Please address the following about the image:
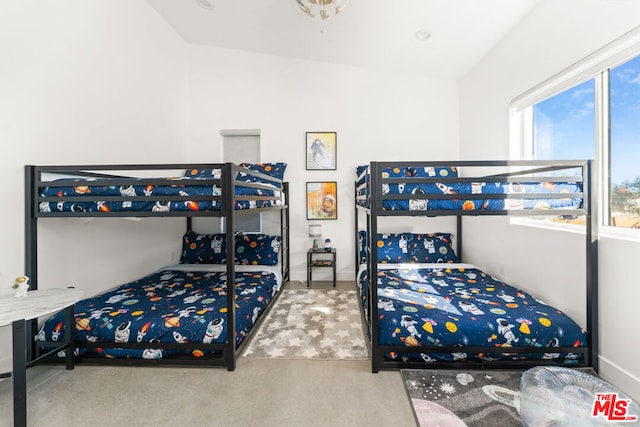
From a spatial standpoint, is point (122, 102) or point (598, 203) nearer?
point (598, 203)

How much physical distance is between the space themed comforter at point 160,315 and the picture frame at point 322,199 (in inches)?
55.4

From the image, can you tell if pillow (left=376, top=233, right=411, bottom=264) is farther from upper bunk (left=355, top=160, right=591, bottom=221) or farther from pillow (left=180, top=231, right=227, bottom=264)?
pillow (left=180, top=231, right=227, bottom=264)

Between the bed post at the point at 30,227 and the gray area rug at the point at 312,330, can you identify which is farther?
the gray area rug at the point at 312,330

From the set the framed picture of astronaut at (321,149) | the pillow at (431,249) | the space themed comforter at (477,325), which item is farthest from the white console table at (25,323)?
the pillow at (431,249)

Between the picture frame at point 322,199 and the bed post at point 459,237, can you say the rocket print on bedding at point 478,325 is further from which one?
the picture frame at point 322,199

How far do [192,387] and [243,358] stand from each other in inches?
15.2

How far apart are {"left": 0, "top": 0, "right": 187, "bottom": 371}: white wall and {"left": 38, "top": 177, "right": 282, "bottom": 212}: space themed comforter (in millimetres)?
264

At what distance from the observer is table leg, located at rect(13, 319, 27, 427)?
139cm

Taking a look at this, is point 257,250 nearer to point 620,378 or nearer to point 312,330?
point 312,330

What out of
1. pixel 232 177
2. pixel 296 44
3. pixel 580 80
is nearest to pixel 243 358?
pixel 232 177

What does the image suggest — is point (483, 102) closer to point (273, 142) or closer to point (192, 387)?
point (273, 142)

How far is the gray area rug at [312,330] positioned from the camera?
2.14 meters

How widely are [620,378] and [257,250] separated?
318 centimetres

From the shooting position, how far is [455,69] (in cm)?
356
